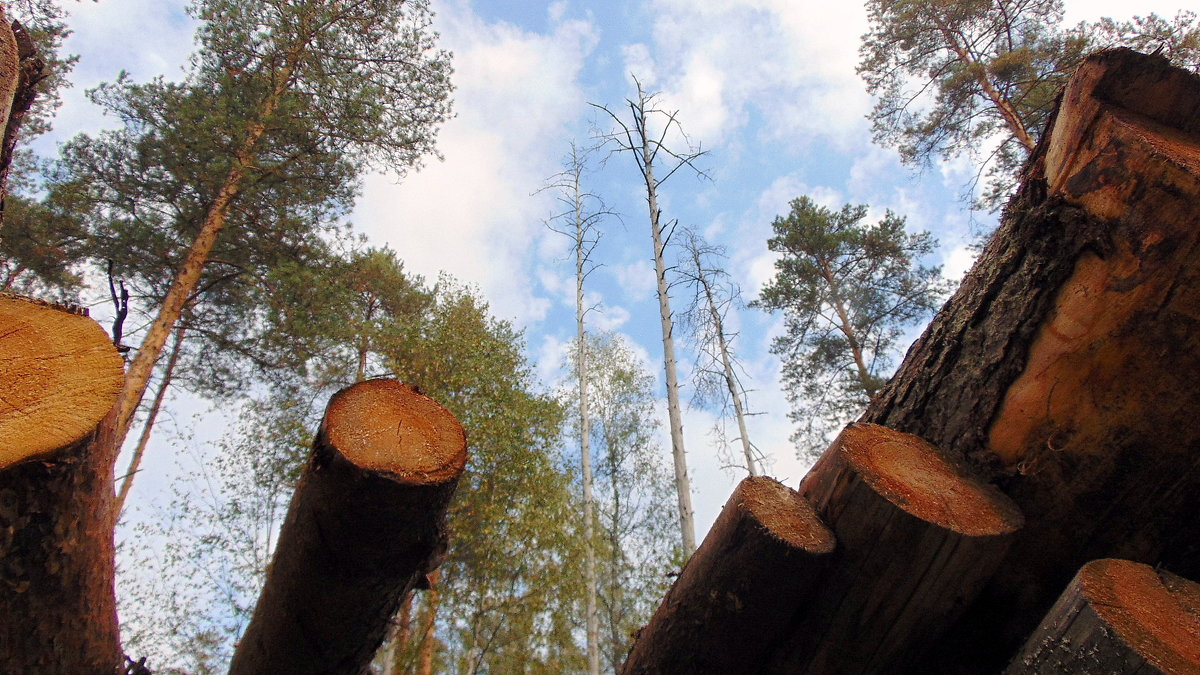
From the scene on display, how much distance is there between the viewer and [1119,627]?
41.6 inches

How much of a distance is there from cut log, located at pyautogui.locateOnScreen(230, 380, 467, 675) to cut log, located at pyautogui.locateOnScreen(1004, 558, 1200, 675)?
132cm

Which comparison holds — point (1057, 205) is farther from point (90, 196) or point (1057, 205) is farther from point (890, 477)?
point (90, 196)

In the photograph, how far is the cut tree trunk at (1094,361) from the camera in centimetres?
127

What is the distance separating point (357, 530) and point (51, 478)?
31.0 inches

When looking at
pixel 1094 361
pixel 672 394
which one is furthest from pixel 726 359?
pixel 1094 361

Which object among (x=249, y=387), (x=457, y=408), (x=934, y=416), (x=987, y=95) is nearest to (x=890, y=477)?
(x=934, y=416)

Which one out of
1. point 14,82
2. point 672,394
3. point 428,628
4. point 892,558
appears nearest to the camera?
point 892,558

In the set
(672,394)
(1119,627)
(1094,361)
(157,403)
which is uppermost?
(1094,361)

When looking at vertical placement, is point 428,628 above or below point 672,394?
below

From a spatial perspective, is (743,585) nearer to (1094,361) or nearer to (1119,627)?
(1119,627)

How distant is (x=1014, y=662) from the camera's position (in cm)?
125

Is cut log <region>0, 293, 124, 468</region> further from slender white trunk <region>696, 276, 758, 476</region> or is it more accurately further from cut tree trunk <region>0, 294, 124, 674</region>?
slender white trunk <region>696, 276, 758, 476</region>

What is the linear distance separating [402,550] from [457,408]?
8.38m

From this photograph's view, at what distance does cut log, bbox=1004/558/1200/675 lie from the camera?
3.36 feet
